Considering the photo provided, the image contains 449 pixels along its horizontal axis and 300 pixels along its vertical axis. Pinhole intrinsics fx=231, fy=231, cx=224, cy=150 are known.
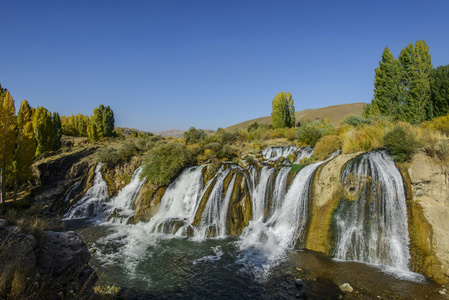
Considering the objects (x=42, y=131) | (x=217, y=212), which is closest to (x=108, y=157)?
(x=217, y=212)

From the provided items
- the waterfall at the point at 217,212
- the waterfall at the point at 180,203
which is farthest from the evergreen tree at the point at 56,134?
the waterfall at the point at 217,212

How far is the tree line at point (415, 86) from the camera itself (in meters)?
17.3

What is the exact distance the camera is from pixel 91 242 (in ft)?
40.1

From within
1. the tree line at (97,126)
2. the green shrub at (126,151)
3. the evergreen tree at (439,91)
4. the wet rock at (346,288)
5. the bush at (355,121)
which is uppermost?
the tree line at (97,126)

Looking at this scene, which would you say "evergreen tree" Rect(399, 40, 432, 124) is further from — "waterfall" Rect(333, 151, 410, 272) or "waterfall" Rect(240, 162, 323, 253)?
"waterfall" Rect(240, 162, 323, 253)

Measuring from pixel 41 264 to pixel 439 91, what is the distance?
24.3 m

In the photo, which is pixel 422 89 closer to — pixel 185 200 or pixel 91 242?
pixel 185 200

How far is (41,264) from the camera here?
4664 millimetres

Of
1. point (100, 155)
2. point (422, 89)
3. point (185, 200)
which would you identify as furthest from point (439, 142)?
point (100, 155)

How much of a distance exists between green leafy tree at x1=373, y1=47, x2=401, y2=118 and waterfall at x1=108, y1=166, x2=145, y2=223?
2298 centimetres

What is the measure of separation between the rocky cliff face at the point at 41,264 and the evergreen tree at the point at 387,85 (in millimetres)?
24446

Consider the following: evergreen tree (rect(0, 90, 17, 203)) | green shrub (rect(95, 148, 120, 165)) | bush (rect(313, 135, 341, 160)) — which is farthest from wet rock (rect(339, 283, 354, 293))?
evergreen tree (rect(0, 90, 17, 203))

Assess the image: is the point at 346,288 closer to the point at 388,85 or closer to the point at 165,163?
the point at 165,163

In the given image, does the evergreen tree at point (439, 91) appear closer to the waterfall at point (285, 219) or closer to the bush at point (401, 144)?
the bush at point (401, 144)
